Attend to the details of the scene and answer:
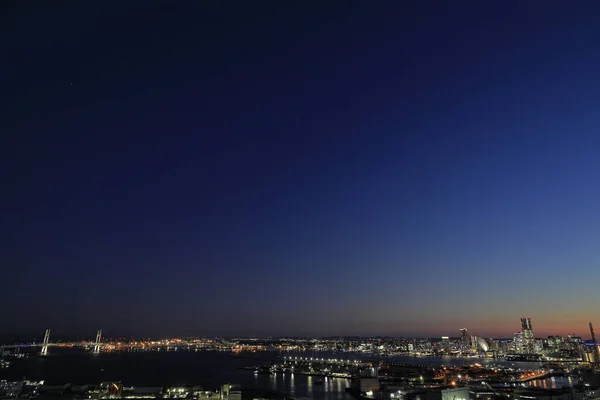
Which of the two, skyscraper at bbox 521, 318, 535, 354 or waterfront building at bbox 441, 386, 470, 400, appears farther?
skyscraper at bbox 521, 318, 535, 354

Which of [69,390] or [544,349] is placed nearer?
[69,390]

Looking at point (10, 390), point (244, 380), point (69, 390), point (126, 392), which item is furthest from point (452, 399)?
point (244, 380)

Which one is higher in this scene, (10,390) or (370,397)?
(10,390)

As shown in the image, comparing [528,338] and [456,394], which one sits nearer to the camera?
[456,394]

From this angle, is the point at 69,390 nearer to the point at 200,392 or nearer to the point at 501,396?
the point at 200,392

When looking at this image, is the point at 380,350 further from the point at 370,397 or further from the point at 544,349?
the point at 370,397

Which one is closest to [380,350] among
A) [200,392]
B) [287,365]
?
[287,365]

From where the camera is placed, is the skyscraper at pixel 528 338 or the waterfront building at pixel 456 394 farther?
the skyscraper at pixel 528 338

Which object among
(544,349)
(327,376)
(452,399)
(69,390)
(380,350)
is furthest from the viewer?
(380,350)

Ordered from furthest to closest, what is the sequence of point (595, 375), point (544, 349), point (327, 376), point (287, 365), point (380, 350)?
1. point (380, 350)
2. point (544, 349)
3. point (287, 365)
4. point (327, 376)
5. point (595, 375)
